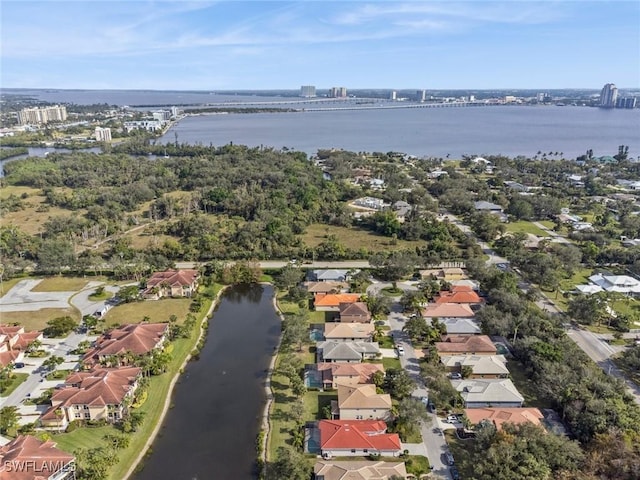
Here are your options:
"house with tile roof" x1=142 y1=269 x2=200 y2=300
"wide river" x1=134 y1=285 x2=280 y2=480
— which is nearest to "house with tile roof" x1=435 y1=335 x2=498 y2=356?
"wide river" x1=134 y1=285 x2=280 y2=480

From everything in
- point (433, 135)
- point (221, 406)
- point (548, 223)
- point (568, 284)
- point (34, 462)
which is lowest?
point (221, 406)

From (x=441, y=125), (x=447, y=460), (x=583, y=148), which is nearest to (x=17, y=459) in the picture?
(x=447, y=460)

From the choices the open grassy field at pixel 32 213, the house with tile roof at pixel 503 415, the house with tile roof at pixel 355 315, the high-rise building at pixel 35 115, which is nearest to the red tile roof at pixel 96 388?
the house with tile roof at pixel 355 315

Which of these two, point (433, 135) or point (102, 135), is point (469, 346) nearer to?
point (102, 135)

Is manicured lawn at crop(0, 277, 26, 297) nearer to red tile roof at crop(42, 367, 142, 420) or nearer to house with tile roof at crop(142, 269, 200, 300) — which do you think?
house with tile roof at crop(142, 269, 200, 300)

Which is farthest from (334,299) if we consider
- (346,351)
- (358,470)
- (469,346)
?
(358,470)
